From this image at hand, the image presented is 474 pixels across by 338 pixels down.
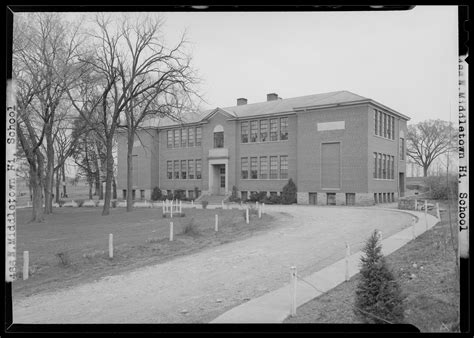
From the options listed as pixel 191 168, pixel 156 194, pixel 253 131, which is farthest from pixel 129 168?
pixel 156 194

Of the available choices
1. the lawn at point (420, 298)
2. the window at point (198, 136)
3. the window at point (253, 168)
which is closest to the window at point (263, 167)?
the window at point (253, 168)

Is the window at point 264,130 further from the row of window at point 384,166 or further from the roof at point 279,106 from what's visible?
the row of window at point 384,166

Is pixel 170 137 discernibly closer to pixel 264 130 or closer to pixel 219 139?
pixel 219 139

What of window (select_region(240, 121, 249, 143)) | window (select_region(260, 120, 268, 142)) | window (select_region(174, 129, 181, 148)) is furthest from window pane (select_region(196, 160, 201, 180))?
window (select_region(260, 120, 268, 142))

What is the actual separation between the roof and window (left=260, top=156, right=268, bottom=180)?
240 cm

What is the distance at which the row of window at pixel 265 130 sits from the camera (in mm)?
15984

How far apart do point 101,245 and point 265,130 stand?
338 inches

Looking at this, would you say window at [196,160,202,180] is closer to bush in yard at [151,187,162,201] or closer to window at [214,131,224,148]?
bush in yard at [151,187,162,201]

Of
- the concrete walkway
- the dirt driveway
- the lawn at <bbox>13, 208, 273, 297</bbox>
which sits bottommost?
the lawn at <bbox>13, 208, 273, 297</bbox>

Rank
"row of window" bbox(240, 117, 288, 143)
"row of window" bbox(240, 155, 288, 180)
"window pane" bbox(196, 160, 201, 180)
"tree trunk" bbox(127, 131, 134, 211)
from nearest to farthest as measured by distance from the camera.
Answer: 1. "row of window" bbox(240, 117, 288, 143)
2. "tree trunk" bbox(127, 131, 134, 211)
3. "row of window" bbox(240, 155, 288, 180)
4. "window pane" bbox(196, 160, 201, 180)

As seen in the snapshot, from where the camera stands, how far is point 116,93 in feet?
58.2

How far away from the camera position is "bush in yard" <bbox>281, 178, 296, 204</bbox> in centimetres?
1890

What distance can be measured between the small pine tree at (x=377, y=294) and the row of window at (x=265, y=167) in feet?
44.5
